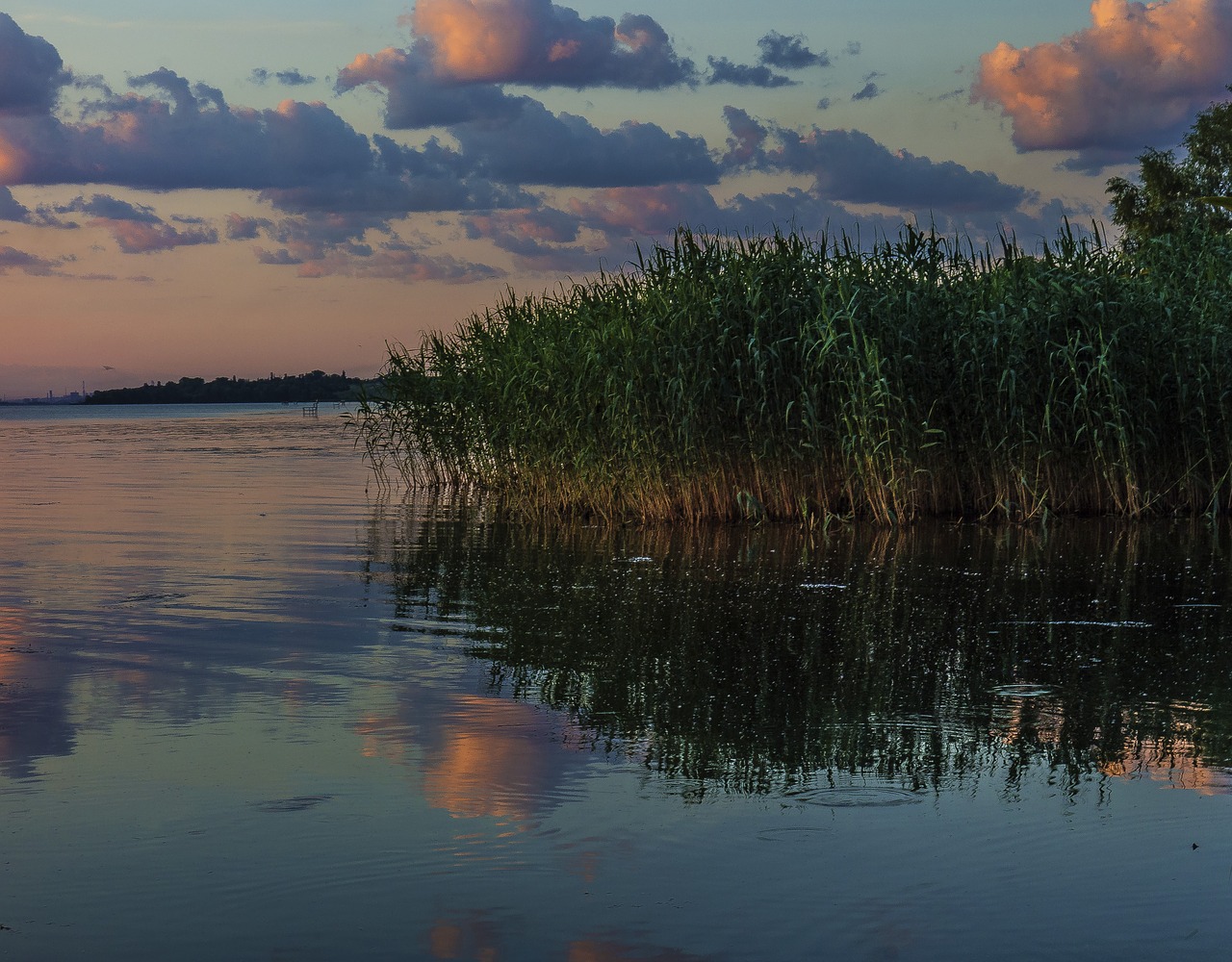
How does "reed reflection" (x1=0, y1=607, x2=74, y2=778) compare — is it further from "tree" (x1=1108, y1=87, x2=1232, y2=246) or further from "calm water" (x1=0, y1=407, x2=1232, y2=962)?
"tree" (x1=1108, y1=87, x2=1232, y2=246)

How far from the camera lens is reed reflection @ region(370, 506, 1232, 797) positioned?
208 inches

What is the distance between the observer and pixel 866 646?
25.0 ft

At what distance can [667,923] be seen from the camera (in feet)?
11.5

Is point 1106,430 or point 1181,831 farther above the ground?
point 1106,430

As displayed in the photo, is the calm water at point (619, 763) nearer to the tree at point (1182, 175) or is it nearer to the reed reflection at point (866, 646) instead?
the reed reflection at point (866, 646)

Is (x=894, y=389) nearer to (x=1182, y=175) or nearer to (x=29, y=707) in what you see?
(x=29, y=707)

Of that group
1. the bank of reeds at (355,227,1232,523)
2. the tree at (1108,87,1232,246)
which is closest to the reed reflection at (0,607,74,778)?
the bank of reeds at (355,227,1232,523)

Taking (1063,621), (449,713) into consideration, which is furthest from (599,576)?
(449,713)

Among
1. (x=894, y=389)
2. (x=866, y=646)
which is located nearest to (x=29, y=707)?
(x=866, y=646)

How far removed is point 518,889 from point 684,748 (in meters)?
1.69

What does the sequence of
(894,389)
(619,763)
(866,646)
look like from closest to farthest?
(619,763) → (866,646) → (894,389)

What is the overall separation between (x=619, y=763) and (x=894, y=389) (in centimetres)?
928

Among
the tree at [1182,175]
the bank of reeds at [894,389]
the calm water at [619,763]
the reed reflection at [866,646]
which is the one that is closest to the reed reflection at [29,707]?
the calm water at [619,763]

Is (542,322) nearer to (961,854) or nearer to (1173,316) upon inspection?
(1173,316)
